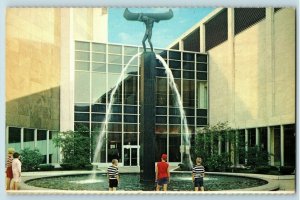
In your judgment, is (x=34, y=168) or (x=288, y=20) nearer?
(x=288, y=20)

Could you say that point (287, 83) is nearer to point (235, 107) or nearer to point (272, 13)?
point (272, 13)

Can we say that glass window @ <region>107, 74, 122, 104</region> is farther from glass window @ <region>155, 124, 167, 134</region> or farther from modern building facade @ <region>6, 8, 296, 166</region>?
glass window @ <region>155, 124, 167, 134</region>

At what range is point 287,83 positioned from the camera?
2030cm

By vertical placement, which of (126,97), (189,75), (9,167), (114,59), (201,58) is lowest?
(9,167)

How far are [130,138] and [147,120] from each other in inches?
263

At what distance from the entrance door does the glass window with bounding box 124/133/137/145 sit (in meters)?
0.27

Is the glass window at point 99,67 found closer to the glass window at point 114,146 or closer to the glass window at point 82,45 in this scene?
the glass window at point 82,45

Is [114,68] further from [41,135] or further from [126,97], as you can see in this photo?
[41,135]

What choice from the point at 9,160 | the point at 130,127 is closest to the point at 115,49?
the point at 130,127

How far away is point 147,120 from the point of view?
1930 cm

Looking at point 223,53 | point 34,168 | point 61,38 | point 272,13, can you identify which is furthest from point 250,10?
point 34,168

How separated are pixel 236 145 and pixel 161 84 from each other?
5.98 metres

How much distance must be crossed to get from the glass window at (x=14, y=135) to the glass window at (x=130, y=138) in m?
6.02

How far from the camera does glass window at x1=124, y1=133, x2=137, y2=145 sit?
2517cm
